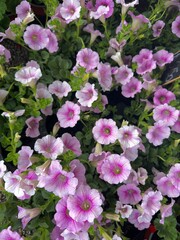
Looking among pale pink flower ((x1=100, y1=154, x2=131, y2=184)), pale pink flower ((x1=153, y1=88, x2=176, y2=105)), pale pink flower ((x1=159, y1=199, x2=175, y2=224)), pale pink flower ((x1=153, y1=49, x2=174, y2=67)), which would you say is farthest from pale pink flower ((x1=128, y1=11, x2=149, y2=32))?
pale pink flower ((x1=159, y1=199, x2=175, y2=224))

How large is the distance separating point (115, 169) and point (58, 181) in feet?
0.52

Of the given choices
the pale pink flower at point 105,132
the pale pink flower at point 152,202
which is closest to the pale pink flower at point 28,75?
the pale pink flower at point 105,132

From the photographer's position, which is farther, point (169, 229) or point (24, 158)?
point (169, 229)

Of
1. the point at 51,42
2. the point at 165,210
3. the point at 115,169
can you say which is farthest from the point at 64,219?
the point at 51,42

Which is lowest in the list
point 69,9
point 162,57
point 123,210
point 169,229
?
point 169,229

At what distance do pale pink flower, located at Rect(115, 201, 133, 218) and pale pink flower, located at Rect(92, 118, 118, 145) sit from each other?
0.58ft

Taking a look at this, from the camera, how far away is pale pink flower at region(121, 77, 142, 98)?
45.9 inches

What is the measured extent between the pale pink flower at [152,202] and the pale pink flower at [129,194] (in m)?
0.04

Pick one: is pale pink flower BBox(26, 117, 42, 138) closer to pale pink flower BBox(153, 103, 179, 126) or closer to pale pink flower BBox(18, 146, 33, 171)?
pale pink flower BBox(18, 146, 33, 171)

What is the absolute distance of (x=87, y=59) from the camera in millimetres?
1110

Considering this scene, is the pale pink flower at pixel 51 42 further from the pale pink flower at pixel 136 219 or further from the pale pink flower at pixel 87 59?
the pale pink flower at pixel 136 219

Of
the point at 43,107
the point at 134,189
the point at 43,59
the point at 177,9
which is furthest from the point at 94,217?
the point at 177,9

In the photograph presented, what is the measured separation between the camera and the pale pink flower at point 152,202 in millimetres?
1008

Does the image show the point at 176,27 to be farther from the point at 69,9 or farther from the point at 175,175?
the point at 175,175
